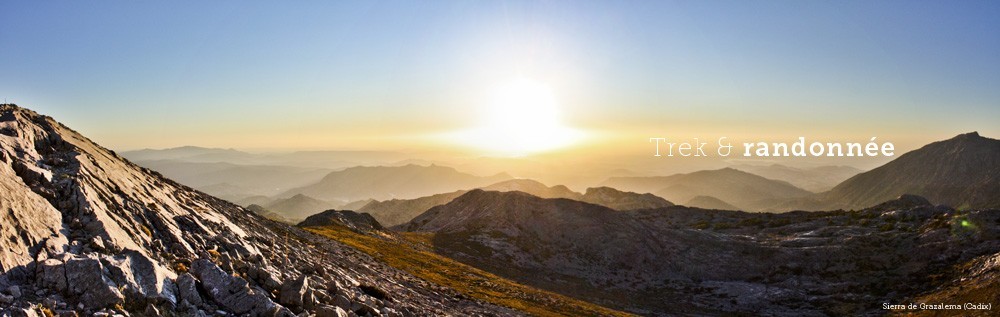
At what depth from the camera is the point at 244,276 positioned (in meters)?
23.9

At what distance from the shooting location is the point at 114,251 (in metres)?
19.3

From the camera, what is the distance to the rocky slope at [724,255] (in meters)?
87.1

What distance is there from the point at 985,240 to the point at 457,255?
109m

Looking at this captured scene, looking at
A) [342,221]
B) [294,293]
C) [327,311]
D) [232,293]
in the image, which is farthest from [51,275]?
[342,221]

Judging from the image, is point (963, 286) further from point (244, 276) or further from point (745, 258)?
point (244, 276)

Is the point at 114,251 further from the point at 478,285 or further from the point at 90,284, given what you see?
the point at 478,285

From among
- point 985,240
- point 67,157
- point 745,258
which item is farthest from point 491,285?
point 985,240

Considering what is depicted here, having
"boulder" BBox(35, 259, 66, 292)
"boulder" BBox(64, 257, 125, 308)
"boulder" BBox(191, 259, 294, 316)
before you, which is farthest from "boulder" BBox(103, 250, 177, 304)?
"boulder" BBox(191, 259, 294, 316)

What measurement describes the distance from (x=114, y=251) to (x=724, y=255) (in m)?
117

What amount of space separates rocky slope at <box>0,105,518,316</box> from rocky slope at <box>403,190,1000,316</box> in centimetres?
6454

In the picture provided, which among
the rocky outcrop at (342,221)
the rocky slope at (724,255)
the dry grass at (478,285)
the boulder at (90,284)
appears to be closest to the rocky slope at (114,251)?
the boulder at (90,284)

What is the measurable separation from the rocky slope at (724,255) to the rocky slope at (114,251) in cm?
6454

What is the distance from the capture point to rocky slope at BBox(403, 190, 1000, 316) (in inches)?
3430

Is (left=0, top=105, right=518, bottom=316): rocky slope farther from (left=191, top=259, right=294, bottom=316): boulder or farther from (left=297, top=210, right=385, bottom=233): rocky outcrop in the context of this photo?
(left=297, top=210, right=385, bottom=233): rocky outcrop
